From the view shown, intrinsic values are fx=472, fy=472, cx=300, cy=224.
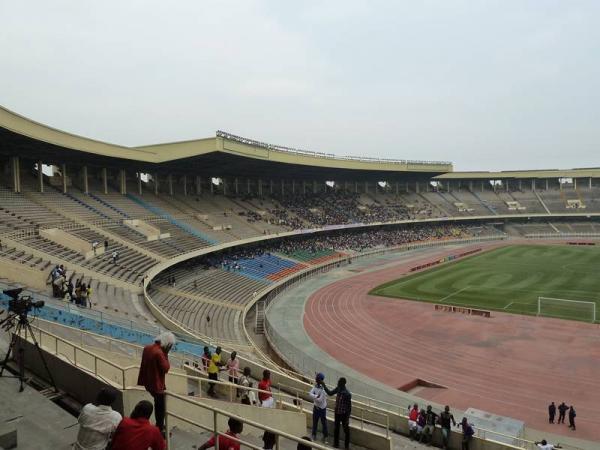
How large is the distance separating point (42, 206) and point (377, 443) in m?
32.4

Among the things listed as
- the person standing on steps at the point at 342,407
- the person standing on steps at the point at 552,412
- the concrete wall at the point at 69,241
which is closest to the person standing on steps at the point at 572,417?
the person standing on steps at the point at 552,412

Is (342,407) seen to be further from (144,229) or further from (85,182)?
(85,182)

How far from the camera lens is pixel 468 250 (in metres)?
71.2

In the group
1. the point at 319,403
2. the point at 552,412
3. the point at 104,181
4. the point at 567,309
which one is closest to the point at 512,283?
the point at 567,309

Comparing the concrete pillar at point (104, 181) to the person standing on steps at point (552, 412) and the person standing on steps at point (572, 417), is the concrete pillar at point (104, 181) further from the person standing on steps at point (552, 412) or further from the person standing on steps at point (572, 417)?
the person standing on steps at point (572, 417)

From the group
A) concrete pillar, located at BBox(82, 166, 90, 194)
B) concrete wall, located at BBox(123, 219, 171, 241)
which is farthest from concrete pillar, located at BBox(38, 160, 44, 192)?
concrete wall, located at BBox(123, 219, 171, 241)

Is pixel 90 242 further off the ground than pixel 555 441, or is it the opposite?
pixel 90 242

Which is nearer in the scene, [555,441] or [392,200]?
[555,441]

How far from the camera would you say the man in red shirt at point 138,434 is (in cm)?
474

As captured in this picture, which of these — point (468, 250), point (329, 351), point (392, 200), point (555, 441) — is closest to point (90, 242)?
point (329, 351)

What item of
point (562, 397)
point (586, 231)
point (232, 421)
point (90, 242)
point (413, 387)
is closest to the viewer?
point (232, 421)

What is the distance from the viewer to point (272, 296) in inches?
1708

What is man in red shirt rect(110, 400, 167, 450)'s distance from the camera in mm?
4742

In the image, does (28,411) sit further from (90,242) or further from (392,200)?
(392,200)
